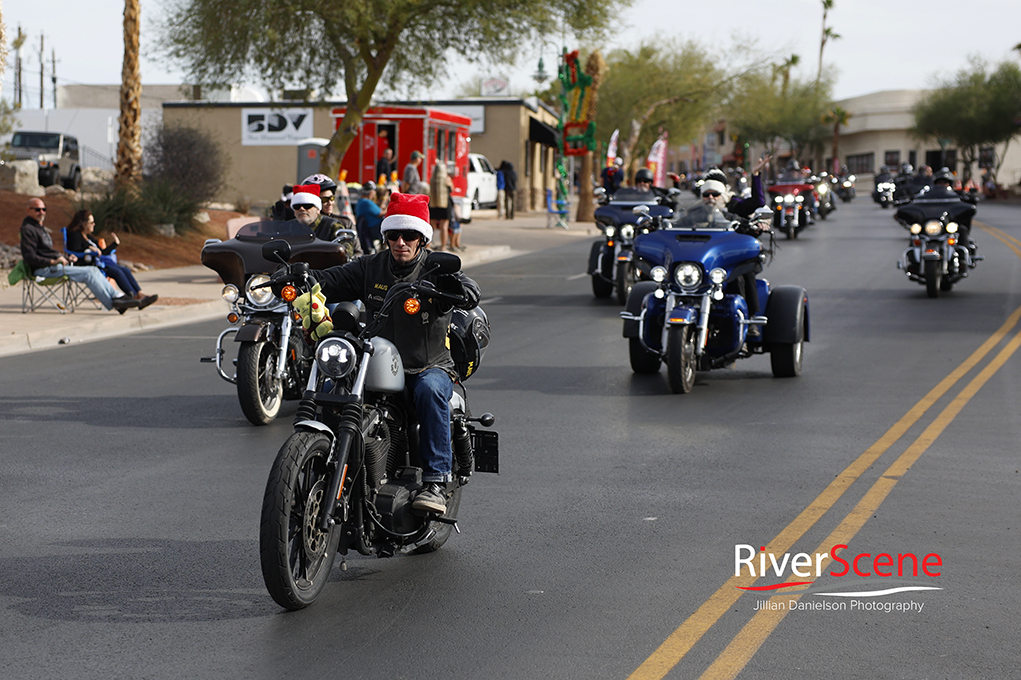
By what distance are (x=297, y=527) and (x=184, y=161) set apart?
26.8 meters

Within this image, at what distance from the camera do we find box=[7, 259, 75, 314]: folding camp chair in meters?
15.9

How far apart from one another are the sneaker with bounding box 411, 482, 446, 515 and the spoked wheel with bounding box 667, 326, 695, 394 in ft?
17.2

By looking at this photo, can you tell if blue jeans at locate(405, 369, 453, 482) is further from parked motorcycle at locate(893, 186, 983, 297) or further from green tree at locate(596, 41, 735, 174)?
green tree at locate(596, 41, 735, 174)

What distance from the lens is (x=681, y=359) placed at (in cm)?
1042

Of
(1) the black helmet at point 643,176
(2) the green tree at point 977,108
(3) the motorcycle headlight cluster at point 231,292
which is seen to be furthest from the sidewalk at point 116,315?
(2) the green tree at point 977,108

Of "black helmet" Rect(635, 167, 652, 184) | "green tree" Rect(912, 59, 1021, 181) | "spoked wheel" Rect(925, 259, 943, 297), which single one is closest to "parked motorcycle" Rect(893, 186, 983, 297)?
"spoked wheel" Rect(925, 259, 943, 297)

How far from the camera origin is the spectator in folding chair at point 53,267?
51.7 ft

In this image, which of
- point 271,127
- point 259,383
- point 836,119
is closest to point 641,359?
point 259,383

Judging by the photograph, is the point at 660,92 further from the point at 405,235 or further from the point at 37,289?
the point at 405,235

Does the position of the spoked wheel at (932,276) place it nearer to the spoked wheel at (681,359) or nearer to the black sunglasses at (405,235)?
the spoked wheel at (681,359)

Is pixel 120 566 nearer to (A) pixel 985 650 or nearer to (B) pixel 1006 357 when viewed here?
(A) pixel 985 650

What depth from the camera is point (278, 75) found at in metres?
29.5

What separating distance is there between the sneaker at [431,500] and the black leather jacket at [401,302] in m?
0.52

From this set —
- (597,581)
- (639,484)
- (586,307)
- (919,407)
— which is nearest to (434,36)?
(586,307)
